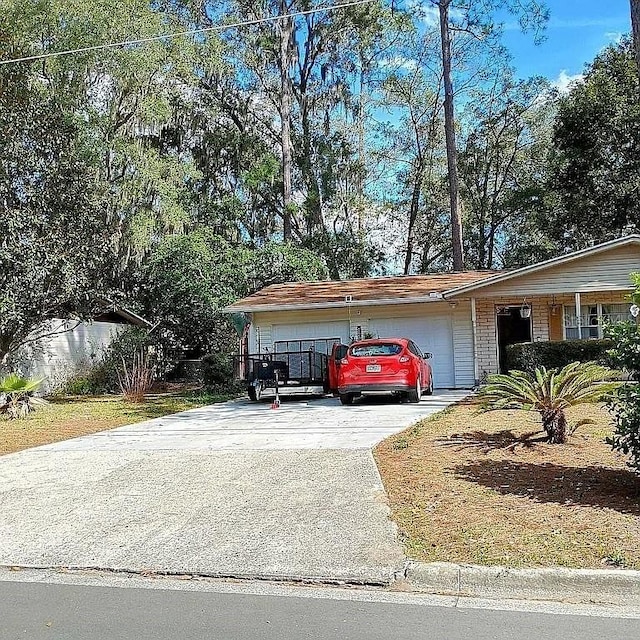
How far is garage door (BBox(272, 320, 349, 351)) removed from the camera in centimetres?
2106

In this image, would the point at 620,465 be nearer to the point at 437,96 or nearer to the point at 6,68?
the point at 6,68

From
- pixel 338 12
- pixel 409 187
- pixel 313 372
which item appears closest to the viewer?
pixel 313 372

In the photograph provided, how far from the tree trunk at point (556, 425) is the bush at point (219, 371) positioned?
13.4m

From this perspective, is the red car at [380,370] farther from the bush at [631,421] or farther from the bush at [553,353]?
the bush at [631,421]

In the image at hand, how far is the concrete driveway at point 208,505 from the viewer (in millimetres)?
5473

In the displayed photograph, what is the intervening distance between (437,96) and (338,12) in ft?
21.8

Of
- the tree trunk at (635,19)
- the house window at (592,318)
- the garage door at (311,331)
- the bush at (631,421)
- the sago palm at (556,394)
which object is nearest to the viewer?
the bush at (631,421)

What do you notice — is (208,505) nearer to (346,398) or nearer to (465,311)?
(346,398)

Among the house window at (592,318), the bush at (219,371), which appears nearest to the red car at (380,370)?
the house window at (592,318)

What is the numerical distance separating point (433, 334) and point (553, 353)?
430 cm

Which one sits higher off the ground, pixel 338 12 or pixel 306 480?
pixel 338 12

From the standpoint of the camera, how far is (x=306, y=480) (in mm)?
7793

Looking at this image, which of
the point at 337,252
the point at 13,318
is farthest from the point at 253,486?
the point at 337,252

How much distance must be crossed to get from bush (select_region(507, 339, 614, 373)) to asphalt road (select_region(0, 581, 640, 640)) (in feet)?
42.0
